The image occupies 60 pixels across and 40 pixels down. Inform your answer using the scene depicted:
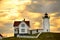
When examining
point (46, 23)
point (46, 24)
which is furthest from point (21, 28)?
point (46, 23)

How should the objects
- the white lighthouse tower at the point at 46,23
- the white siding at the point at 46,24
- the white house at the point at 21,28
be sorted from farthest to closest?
the white siding at the point at 46,24 → the white lighthouse tower at the point at 46,23 → the white house at the point at 21,28

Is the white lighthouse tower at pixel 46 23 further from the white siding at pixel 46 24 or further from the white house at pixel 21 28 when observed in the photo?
the white house at pixel 21 28

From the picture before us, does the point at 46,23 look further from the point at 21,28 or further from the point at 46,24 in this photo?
the point at 21,28

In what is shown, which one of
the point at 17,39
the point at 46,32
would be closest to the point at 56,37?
the point at 46,32

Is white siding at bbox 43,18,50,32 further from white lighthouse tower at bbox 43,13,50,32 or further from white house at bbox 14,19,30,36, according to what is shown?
white house at bbox 14,19,30,36

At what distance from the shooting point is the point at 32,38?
49.8 meters

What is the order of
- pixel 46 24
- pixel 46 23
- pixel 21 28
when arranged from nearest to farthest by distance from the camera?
pixel 21 28 → pixel 46 24 → pixel 46 23

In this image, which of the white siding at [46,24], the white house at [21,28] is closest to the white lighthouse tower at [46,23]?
the white siding at [46,24]

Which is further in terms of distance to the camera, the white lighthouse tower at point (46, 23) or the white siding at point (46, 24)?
the white siding at point (46, 24)

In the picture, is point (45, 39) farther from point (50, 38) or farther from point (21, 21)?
point (21, 21)

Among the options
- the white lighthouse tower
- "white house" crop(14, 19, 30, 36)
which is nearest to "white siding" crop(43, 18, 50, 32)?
the white lighthouse tower

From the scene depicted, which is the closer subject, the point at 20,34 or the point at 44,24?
the point at 20,34

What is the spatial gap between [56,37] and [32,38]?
610 cm

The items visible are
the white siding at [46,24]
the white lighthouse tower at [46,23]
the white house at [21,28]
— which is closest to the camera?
the white house at [21,28]
